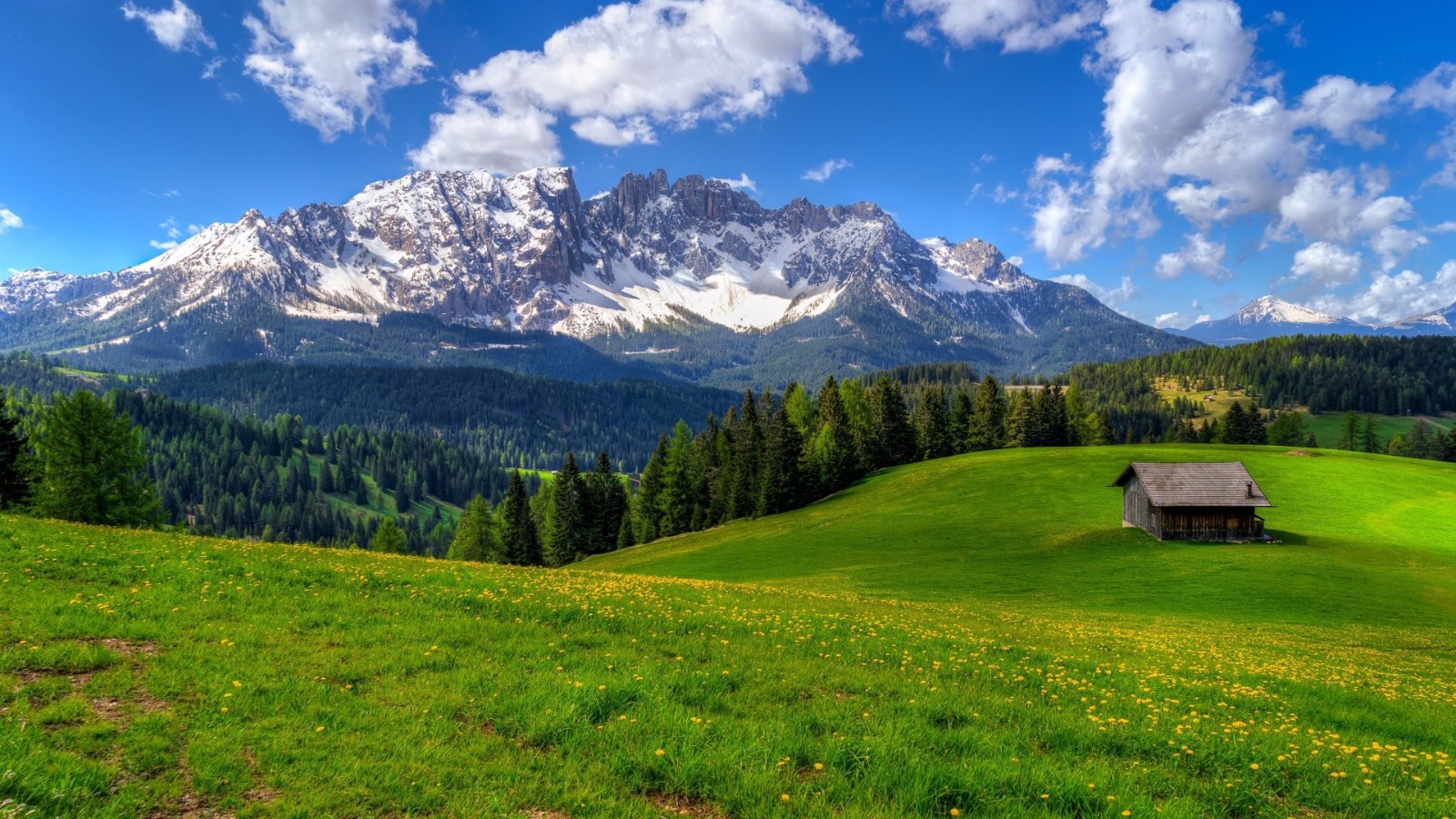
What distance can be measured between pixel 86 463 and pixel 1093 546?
7914cm

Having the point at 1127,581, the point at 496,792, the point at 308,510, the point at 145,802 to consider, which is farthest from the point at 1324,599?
the point at 308,510

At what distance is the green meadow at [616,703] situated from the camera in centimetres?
750

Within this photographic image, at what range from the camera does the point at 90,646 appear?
1084 centimetres

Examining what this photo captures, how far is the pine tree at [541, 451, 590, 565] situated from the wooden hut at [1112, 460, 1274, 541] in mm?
65461

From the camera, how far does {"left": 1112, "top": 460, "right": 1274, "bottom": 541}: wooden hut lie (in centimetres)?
5650

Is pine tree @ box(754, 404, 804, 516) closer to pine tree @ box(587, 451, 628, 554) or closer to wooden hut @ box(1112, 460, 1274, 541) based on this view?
pine tree @ box(587, 451, 628, 554)

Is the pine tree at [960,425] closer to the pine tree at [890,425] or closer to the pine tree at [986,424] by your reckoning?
the pine tree at [986,424]

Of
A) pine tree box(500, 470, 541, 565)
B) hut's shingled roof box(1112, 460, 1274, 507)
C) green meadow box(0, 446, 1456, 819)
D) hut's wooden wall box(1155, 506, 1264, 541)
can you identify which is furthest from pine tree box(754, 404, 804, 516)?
green meadow box(0, 446, 1456, 819)

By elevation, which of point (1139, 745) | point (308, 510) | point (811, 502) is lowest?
point (308, 510)

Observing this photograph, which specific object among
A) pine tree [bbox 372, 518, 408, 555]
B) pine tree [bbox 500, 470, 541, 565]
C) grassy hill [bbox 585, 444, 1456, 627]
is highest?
grassy hill [bbox 585, 444, 1456, 627]

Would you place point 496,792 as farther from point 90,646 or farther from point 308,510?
point 308,510

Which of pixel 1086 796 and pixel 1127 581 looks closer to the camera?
pixel 1086 796

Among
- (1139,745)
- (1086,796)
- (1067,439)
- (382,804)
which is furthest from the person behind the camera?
(1067,439)

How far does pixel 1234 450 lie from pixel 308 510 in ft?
709
